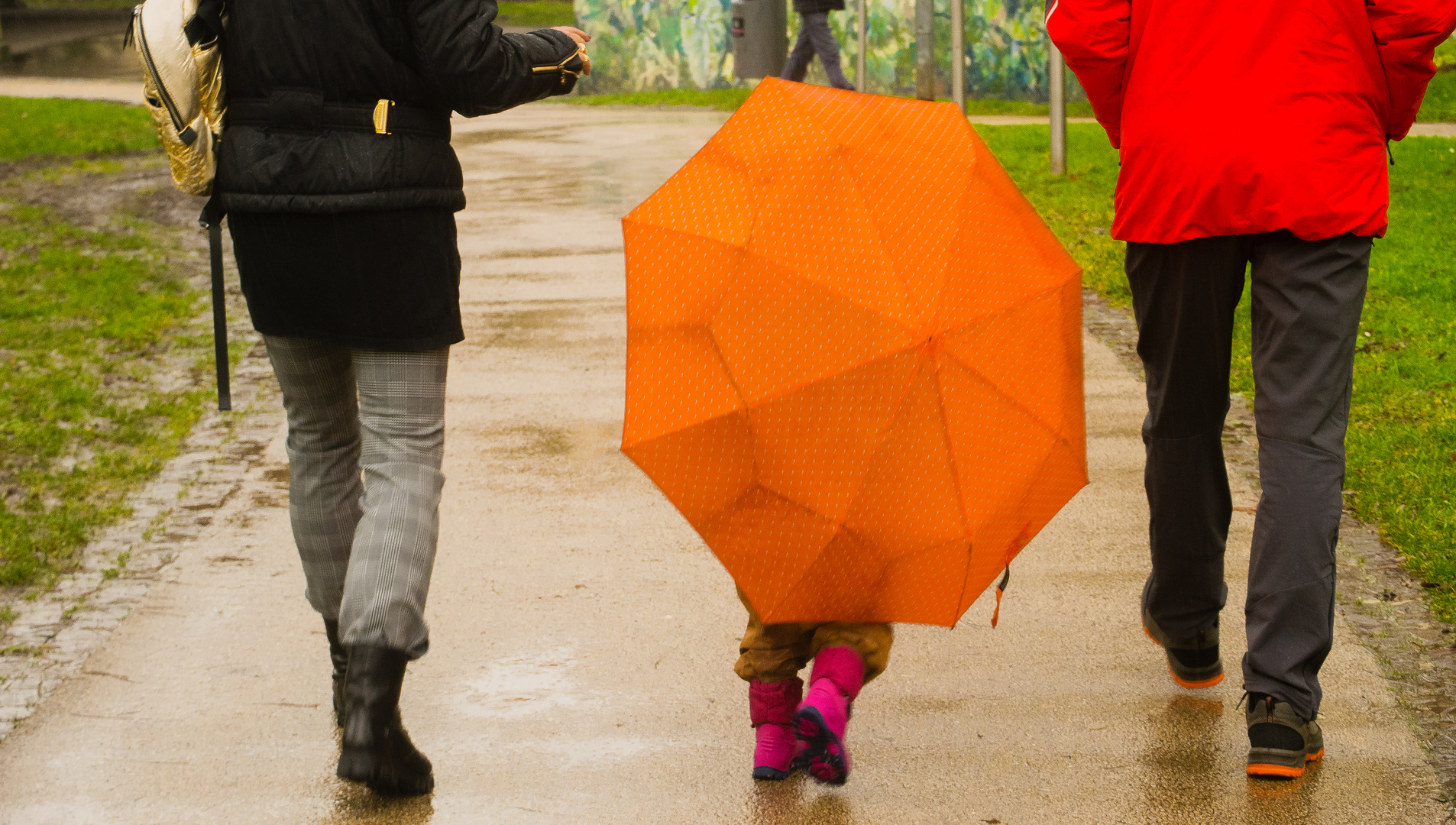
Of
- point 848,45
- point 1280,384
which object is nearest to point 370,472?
point 1280,384

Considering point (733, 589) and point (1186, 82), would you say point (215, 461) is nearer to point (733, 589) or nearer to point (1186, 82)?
point (733, 589)

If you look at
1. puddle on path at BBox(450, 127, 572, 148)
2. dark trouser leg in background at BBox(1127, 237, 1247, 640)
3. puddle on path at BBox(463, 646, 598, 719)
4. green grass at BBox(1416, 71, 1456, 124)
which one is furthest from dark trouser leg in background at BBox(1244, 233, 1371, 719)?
puddle on path at BBox(450, 127, 572, 148)

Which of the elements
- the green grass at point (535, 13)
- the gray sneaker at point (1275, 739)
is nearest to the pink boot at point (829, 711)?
the gray sneaker at point (1275, 739)

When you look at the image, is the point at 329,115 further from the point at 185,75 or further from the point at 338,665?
the point at 338,665

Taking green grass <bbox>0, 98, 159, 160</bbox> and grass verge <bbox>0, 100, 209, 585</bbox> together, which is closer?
grass verge <bbox>0, 100, 209, 585</bbox>

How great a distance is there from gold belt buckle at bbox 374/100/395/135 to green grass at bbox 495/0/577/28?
→ 2833cm

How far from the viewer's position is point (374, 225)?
3043mm

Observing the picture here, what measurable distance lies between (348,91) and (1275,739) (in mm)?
2397

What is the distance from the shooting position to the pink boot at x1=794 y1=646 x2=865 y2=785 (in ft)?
9.75

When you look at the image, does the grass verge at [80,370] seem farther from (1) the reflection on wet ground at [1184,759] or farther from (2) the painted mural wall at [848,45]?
(2) the painted mural wall at [848,45]

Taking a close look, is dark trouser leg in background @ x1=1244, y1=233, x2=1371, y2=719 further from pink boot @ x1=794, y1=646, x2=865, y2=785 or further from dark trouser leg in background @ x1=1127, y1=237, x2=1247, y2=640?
pink boot @ x1=794, y1=646, x2=865, y2=785

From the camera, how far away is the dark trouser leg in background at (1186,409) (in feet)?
10.7

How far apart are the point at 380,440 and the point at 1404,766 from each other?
2352 mm

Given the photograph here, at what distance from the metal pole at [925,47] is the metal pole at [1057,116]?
3123 mm
